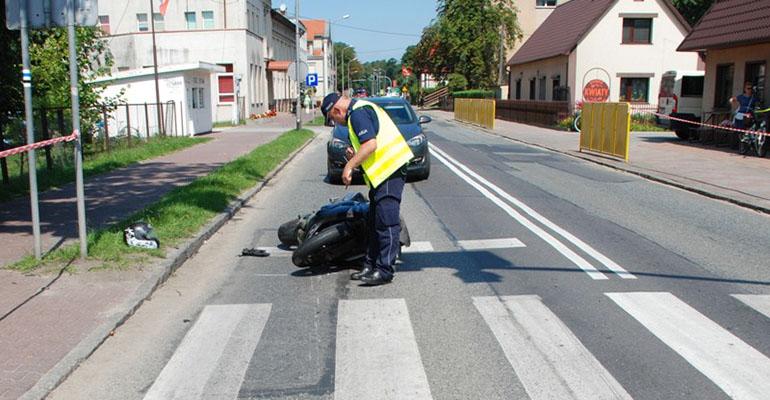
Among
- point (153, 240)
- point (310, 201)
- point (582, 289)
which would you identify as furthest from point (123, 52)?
point (582, 289)

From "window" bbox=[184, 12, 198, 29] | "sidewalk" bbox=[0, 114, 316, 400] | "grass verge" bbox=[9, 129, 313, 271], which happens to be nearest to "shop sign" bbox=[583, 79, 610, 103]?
"grass verge" bbox=[9, 129, 313, 271]

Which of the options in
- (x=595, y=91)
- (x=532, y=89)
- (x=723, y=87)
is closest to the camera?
(x=723, y=87)

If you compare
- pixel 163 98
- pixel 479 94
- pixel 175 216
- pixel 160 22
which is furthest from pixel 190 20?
pixel 175 216

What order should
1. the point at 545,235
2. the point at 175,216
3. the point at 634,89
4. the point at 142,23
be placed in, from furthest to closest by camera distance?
the point at 142,23 → the point at 634,89 → the point at 175,216 → the point at 545,235

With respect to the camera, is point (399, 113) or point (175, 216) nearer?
point (175, 216)

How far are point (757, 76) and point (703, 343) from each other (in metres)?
19.9

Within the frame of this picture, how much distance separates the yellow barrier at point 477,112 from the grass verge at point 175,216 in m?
22.1

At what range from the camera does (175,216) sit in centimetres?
924

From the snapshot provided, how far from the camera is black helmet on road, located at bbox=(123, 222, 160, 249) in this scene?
7.54 metres

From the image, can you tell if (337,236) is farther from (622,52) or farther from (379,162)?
(622,52)

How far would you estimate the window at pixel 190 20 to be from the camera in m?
49.3

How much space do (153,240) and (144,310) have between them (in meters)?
1.85

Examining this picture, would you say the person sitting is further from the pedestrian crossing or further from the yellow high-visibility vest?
the yellow high-visibility vest

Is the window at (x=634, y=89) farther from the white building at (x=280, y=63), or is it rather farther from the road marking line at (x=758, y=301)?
the road marking line at (x=758, y=301)
